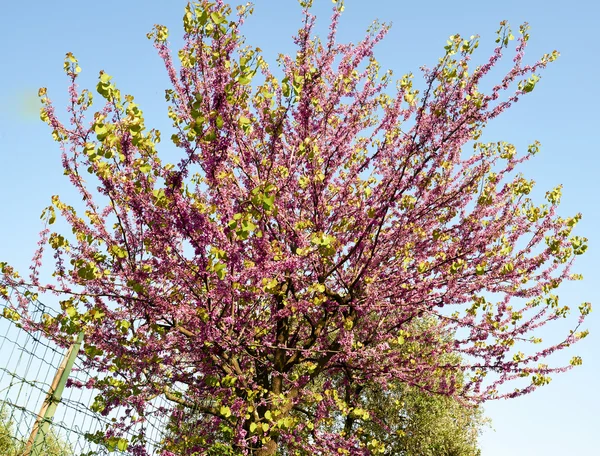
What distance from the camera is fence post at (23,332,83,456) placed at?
7.13m

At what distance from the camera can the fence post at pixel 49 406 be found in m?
7.13

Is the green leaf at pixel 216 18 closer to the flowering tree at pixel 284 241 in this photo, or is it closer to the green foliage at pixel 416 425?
the flowering tree at pixel 284 241

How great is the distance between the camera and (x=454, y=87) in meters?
8.77

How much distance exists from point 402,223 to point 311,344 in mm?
3160

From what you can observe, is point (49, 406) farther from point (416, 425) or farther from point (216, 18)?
point (416, 425)

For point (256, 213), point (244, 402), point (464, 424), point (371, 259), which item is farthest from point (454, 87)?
point (464, 424)

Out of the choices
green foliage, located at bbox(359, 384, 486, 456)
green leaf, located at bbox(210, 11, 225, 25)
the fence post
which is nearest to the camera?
green leaf, located at bbox(210, 11, 225, 25)

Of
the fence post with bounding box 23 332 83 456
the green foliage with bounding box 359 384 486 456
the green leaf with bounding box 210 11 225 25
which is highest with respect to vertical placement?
the green leaf with bounding box 210 11 225 25

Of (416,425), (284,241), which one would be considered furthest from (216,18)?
(416,425)

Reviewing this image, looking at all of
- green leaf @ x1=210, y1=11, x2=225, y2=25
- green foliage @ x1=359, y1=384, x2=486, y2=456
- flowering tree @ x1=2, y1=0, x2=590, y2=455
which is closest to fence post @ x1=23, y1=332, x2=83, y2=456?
flowering tree @ x1=2, y1=0, x2=590, y2=455

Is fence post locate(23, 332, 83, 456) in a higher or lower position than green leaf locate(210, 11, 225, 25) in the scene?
lower

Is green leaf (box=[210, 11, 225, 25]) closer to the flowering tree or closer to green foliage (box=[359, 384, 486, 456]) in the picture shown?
the flowering tree

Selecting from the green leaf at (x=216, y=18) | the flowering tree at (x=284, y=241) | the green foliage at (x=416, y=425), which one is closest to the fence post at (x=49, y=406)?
the flowering tree at (x=284, y=241)

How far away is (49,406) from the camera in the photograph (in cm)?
758
